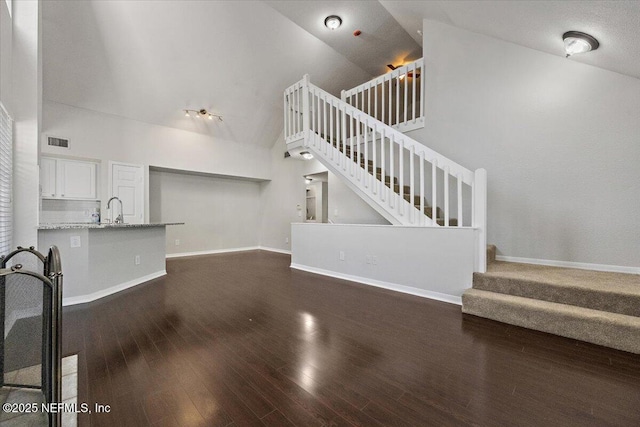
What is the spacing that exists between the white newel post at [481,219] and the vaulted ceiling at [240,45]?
5.29 ft

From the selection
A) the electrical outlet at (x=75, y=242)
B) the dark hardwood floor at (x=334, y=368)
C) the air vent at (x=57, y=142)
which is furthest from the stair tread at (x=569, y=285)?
the air vent at (x=57, y=142)

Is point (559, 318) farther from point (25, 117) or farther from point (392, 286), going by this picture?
point (25, 117)

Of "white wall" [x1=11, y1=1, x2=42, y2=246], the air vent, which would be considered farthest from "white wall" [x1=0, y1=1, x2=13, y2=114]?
the air vent

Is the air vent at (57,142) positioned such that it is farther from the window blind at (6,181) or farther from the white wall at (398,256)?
the white wall at (398,256)

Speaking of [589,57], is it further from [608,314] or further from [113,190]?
[113,190]

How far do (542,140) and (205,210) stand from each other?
7.18 meters

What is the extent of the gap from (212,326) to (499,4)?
4499mm

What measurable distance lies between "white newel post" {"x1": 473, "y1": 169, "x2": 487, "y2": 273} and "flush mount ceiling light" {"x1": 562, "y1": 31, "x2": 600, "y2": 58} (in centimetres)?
147

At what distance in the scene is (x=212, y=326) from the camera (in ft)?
7.91

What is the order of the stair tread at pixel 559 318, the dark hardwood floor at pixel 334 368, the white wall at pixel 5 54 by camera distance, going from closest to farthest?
1. the dark hardwood floor at pixel 334 368
2. the stair tread at pixel 559 318
3. the white wall at pixel 5 54

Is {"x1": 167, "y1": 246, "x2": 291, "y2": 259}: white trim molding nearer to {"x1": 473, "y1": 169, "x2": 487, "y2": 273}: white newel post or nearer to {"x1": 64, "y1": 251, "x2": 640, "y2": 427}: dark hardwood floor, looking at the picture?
{"x1": 64, "y1": 251, "x2": 640, "y2": 427}: dark hardwood floor

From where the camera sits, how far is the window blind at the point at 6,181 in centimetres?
210

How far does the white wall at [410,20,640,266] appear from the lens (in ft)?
9.59

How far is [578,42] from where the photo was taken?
8.52 ft
